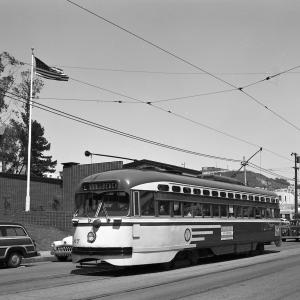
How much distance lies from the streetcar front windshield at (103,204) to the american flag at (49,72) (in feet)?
50.3

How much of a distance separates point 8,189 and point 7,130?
24.0 meters

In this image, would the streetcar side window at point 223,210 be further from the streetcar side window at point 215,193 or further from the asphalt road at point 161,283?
the asphalt road at point 161,283

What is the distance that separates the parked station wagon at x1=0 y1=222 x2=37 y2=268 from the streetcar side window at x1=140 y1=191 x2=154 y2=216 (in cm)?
614

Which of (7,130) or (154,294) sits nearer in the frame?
(154,294)

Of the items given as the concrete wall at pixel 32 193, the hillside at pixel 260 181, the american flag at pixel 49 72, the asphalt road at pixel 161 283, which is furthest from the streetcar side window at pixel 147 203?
the hillside at pixel 260 181

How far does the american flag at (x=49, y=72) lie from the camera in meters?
30.9

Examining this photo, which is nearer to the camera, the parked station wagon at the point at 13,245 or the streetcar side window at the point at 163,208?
the streetcar side window at the point at 163,208

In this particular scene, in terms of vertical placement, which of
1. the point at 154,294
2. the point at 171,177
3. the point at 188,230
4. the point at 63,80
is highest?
the point at 63,80

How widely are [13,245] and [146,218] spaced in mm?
6237

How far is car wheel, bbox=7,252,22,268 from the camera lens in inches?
772

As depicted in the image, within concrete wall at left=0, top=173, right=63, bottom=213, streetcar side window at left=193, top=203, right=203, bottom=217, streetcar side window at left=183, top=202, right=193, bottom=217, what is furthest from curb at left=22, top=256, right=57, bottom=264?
concrete wall at left=0, top=173, right=63, bottom=213

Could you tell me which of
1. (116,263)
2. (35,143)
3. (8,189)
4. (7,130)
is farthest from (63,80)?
(35,143)

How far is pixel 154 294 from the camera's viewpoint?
11594 millimetres

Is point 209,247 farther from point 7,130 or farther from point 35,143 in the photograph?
point 35,143
